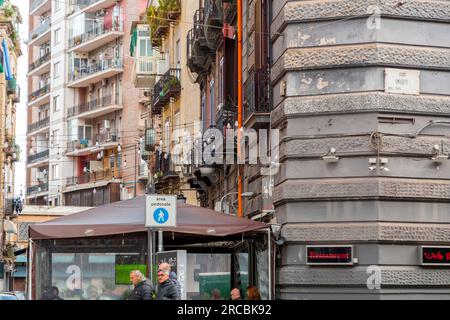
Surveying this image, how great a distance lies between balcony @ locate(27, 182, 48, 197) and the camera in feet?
246

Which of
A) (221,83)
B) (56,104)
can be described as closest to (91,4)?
(56,104)

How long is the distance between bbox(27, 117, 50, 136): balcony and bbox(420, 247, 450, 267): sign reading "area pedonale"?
200ft

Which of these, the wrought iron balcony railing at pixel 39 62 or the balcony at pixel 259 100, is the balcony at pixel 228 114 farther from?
the wrought iron balcony railing at pixel 39 62

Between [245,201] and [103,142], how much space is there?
145 ft

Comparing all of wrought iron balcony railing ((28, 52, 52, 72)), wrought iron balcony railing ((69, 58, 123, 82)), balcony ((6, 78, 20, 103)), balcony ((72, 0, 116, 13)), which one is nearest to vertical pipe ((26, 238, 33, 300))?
balcony ((6, 78, 20, 103))

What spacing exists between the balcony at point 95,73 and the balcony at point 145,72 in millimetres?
16747

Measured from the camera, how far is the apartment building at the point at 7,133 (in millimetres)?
56875

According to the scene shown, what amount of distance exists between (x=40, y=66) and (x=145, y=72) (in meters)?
30.6

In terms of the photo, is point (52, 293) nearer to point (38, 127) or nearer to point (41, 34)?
point (38, 127)

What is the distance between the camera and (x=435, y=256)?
17.3 metres

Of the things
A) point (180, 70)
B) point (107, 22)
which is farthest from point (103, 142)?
point (180, 70)

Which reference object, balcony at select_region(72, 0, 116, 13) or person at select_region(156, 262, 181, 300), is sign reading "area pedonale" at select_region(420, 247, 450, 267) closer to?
person at select_region(156, 262, 181, 300)
